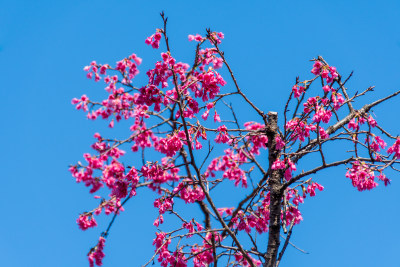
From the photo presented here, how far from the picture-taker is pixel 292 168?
494 cm

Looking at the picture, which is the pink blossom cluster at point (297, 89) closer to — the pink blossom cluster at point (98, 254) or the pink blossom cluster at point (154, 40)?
the pink blossom cluster at point (154, 40)

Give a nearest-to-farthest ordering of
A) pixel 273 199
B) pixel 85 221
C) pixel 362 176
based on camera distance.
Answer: pixel 362 176
pixel 273 199
pixel 85 221

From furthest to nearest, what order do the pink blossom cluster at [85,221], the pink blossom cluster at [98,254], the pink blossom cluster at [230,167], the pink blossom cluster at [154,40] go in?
the pink blossom cluster at [230,167]
the pink blossom cluster at [85,221]
the pink blossom cluster at [154,40]
the pink blossom cluster at [98,254]

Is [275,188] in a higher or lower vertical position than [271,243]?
higher

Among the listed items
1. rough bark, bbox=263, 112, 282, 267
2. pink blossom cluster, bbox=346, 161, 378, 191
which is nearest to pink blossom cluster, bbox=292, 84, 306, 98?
rough bark, bbox=263, 112, 282, 267

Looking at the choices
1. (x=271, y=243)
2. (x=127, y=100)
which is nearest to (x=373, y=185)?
(x=271, y=243)

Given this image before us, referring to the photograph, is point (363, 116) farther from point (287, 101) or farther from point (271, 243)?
point (271, 243)

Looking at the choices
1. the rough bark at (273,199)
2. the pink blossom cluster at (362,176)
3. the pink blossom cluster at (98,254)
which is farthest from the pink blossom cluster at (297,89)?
the pink blossom cluster at (98,254)

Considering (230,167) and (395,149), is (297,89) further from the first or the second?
(230,167)

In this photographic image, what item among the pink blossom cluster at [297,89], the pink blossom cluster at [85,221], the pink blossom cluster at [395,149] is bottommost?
the pink blossom cluster at [85,221]

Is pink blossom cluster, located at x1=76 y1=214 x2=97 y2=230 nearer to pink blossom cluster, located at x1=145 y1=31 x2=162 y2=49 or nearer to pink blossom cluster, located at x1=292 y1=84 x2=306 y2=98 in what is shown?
pink blossom cluster, located at x1=145 y1=31 x2=162 y2=49

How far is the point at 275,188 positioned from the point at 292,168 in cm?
36

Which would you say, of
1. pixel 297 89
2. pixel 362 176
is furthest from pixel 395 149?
pixel 297 89

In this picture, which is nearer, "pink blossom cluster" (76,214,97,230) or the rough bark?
the rough bark
